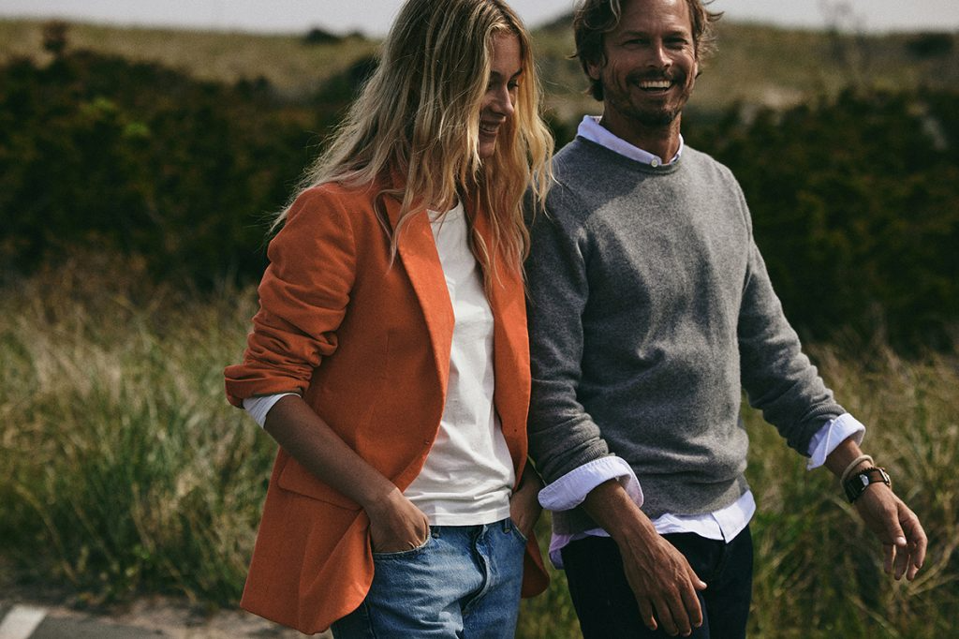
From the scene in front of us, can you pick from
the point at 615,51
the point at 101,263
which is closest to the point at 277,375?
the point at 615,51

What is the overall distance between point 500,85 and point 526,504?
88 cm

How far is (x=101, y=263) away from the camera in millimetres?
8664

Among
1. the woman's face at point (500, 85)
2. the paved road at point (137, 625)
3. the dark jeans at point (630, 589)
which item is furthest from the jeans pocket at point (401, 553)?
the paved road at point (137, 625)

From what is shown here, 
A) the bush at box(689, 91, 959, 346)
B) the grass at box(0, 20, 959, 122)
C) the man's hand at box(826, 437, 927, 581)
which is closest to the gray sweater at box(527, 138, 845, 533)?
the man's hand at box(826, 437, 927, 581)

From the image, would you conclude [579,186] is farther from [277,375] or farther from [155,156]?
[155,156]

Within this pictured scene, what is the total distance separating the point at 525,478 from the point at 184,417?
119 inches

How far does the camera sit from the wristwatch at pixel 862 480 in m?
2.60

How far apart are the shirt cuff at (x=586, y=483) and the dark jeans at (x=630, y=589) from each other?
155 millimetres

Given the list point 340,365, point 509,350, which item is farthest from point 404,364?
point 509,350

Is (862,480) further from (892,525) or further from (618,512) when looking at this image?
(618,512)

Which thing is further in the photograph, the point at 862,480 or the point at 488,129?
the point at 862,480

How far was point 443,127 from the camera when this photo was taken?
7.07 ft

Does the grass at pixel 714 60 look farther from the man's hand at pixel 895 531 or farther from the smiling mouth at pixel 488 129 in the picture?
the smiling mouth at pixel 488 129

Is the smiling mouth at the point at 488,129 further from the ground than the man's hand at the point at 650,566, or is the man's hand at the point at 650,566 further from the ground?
the smiling mouth at the point at 488,129
